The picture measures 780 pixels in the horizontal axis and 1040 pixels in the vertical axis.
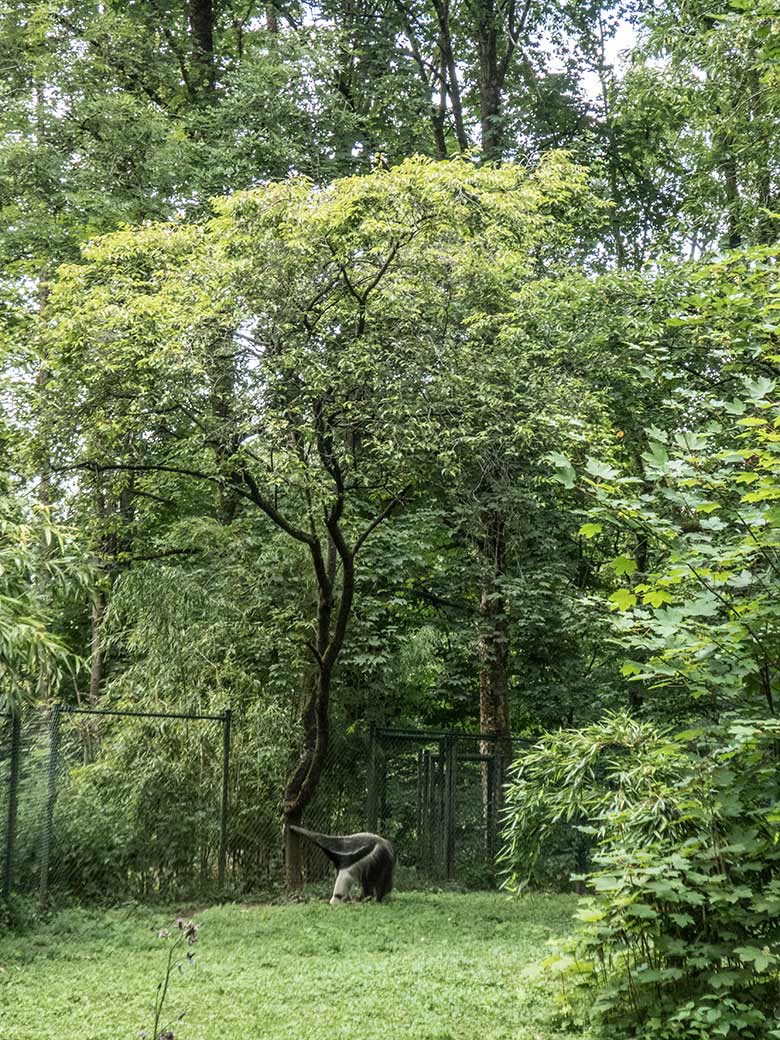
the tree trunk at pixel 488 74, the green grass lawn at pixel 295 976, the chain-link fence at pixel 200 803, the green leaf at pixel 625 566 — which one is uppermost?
the tree trunk at pixel 488 74

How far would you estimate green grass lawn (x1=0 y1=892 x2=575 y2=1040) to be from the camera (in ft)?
17.7

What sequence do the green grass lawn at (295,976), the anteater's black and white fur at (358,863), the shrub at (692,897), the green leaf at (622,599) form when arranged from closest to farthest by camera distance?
1. the green leaf at (622,599)
2. the shrub at (692,897)
3. the green grass lawn at (295,976)
4. the anteater's black and white fur at (358,863)

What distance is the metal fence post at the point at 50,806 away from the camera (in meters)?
8.94

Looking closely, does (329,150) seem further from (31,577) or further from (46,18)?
(31,577)

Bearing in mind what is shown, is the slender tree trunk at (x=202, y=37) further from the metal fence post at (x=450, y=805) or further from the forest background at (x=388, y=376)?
the metal fence post at (x=450, y=805)

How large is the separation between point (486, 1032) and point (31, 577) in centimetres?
459

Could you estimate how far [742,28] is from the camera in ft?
35.6

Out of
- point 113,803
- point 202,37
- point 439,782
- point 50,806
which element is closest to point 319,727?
point 113,803

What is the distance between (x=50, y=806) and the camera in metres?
9.38

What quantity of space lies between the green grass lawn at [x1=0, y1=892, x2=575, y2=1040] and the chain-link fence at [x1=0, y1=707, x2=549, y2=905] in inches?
28.7

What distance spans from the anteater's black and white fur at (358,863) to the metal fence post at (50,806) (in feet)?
7.93

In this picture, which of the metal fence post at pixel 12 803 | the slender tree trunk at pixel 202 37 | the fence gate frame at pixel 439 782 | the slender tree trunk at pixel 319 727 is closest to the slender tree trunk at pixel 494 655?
the fence gate frame at pixel 439 782

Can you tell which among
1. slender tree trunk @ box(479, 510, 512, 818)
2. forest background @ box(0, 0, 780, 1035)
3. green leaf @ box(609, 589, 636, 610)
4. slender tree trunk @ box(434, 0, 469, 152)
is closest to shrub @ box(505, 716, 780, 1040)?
forest background @ box(0, 0, 780, 1035)

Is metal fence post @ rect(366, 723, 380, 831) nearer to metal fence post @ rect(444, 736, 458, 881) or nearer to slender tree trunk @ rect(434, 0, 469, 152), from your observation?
metal fence post @ rect(444, 736, 458, 881)
